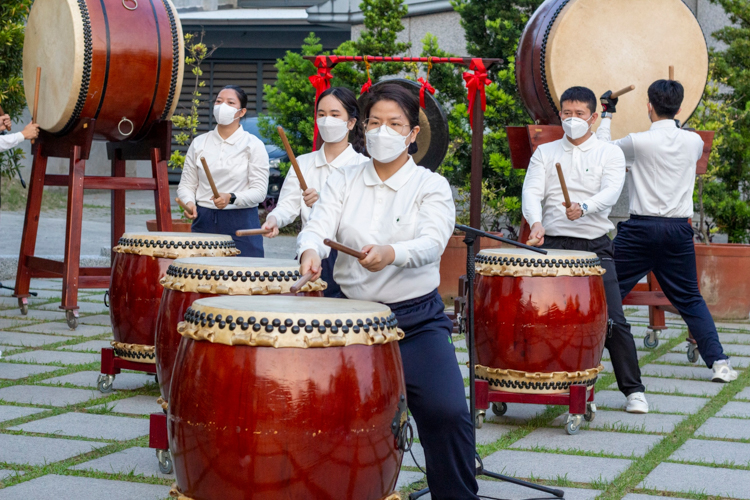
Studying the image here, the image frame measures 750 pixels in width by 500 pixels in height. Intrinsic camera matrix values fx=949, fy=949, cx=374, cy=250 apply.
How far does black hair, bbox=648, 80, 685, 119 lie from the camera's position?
15.2 ft

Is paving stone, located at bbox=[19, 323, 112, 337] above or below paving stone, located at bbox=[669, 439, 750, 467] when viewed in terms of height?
above

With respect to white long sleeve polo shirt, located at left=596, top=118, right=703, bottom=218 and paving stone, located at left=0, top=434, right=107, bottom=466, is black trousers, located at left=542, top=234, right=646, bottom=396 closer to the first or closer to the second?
white long sleeve polo shirt, located at left=596, top=118, right=703, bottom=218

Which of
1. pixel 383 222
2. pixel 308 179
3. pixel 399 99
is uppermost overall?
pixel 399 99

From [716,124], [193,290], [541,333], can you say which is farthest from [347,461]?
[716,124]

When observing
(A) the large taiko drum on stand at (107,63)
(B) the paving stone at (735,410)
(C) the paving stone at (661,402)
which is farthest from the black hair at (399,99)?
(A) the large taiko drum on stand at (107,63)

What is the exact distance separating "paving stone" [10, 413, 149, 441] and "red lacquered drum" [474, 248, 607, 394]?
56.5 inches

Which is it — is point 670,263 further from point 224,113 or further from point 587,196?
point 224,113

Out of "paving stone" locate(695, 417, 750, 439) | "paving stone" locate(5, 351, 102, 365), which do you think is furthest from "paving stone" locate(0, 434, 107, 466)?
"paving stone" locate(695, 417, 750, 439)

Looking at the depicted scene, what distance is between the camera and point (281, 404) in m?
2.04

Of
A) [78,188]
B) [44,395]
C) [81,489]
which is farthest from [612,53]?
[81,489]

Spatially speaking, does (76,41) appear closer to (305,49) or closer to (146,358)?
(146,358)

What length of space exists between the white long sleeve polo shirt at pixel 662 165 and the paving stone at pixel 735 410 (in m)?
0.99

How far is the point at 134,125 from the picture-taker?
19.4ft

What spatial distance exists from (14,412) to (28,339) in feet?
5.36
